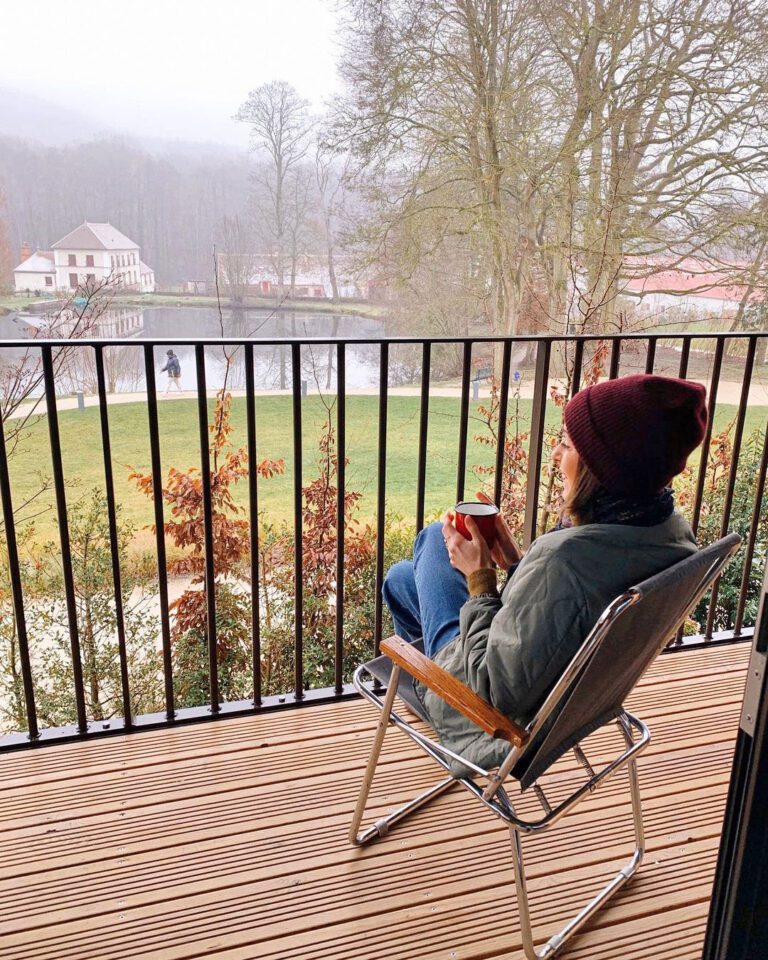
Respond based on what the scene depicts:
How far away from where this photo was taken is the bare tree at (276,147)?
7.41m

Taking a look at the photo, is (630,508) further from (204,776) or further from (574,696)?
(204,776)

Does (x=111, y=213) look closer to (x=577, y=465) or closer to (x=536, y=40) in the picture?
(x=536, y=40)

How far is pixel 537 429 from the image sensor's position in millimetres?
2279

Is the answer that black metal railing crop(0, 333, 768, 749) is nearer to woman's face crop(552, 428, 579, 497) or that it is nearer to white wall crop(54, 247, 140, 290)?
woman's face crop(552, 428, 579, 497)

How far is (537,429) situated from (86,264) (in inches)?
219

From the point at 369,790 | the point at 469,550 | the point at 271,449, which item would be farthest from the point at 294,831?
the point at 271,449

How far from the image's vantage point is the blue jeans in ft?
5.19

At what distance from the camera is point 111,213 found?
694cm

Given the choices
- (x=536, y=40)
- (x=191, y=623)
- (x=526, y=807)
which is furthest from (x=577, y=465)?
(x=536, y=40)

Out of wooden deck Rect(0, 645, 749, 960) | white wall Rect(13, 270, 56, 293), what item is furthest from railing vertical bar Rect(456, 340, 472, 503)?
white wall Rect(13, 270, 56, 293)

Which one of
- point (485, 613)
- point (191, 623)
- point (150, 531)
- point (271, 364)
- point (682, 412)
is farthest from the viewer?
point (271, 364)

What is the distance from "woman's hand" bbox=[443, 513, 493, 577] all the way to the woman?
0.12 meters

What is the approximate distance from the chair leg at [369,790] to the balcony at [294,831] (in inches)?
Answer: 1.1

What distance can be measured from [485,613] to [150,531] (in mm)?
4572
